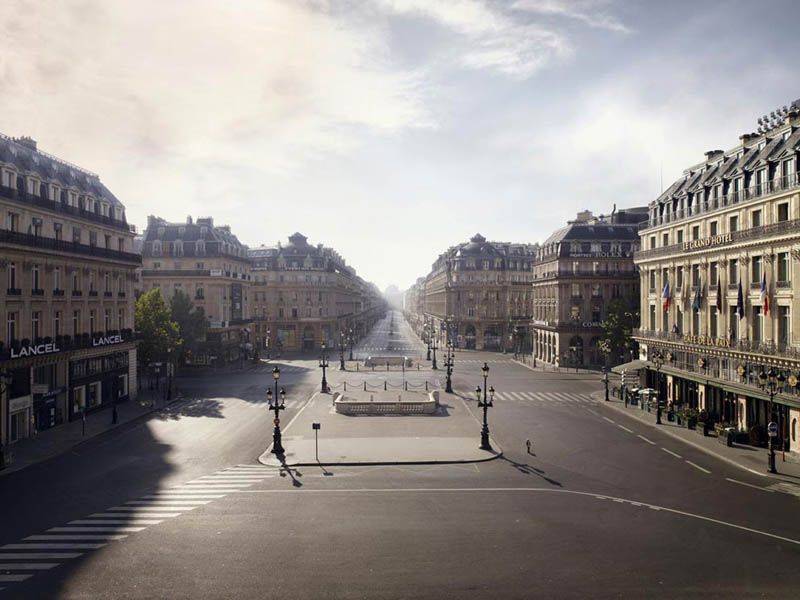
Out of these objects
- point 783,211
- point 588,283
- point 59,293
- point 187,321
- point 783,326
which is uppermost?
point 783,211

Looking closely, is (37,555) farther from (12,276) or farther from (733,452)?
(733,452)

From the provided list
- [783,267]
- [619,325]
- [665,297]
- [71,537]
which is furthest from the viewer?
[619,325]

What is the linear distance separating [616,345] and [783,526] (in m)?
51.3

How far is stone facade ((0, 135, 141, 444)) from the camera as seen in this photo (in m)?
39.2

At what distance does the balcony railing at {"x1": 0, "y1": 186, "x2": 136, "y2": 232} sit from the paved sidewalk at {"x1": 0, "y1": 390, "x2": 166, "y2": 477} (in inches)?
655

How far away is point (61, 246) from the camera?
44781mm

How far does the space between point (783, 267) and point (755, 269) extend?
9.64ft

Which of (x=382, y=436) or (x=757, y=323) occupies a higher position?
(x=757, y=323)

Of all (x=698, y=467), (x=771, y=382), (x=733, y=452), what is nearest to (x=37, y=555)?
(x=698, y=467)

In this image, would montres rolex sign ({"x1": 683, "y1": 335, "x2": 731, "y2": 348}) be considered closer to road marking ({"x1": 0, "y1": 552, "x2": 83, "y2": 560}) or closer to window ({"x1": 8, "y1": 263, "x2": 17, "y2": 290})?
road marking ({"x1": 0, "y1": 552, "x2": 83, "y2": 560})

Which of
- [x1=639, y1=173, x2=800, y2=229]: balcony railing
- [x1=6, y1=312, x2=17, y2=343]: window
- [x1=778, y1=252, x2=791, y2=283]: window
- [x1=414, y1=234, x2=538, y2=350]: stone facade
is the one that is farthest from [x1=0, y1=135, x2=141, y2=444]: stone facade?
[x1=414, y1=234, x2=538, y2=350]: stone facade

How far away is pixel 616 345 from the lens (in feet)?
238

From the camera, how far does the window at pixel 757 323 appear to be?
3881 cm

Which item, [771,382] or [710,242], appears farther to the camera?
[710,242]
